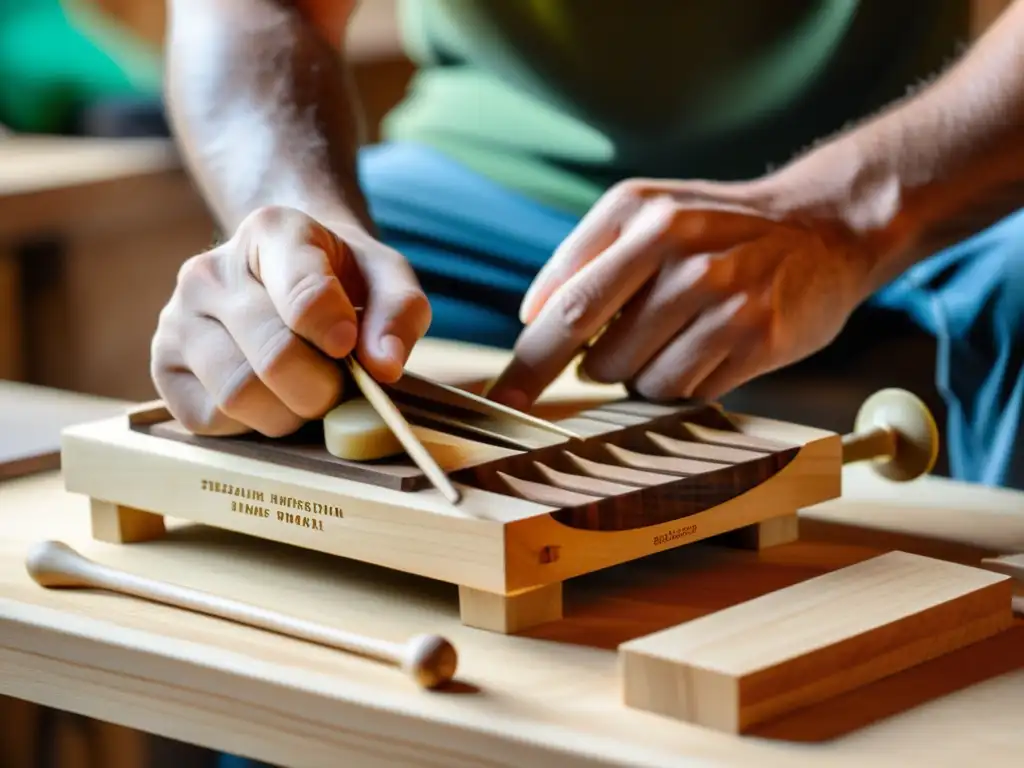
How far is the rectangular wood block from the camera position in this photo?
68 cm

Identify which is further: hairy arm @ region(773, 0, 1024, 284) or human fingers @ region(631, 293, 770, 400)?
hairy arm @ region(773, 0, 1024, 284)

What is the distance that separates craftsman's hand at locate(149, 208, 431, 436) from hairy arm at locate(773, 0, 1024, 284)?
1.27 ft

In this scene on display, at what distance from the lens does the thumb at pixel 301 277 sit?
0.89 m

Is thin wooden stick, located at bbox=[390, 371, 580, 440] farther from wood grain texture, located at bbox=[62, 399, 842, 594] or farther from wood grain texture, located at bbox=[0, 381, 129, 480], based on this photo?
wood grain texture, located at bbox=[0, 381, 129, 480]

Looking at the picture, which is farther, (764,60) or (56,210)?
(56,210)

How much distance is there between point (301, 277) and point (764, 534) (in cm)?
32

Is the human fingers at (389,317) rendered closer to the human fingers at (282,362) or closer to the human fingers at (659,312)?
the human fingers at (282,362)

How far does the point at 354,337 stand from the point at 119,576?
0.19 m

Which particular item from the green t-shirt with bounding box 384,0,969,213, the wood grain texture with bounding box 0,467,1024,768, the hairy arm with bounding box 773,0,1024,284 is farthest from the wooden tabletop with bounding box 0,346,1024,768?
the green t-shirt with bounding box 384,0,969,213

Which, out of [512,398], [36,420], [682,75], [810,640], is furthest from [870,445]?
[36,420]

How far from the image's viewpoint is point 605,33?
1.48 metres

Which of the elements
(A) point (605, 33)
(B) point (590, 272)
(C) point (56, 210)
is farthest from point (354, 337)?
(C) point (56, 210)

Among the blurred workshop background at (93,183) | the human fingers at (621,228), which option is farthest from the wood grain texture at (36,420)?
the blurred workshop background at (93,183)

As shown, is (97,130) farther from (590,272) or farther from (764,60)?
(590,272)
